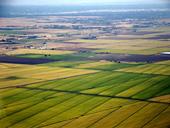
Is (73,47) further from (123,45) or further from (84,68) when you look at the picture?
(84,68)

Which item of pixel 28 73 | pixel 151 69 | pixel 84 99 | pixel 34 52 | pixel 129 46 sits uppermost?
pixel 34 52

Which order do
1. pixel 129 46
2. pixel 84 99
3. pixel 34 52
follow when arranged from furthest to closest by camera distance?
pixel 129 46, pixel 34 52, pixel 84 99

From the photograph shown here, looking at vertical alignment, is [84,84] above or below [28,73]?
below

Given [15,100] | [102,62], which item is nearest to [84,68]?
[102,62]

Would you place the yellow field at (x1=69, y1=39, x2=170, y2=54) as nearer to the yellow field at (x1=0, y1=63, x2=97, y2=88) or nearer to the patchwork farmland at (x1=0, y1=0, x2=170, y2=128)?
the patchwork farmland at (x1=0, y1=0, x2=170, y2=128)

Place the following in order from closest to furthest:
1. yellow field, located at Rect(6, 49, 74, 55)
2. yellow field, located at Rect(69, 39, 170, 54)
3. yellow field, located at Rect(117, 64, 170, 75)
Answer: yellow field, located at Rect(117, 64, 170, 75) → yellow field, located at Rect(6, 49, 74, 55) → yellow field, located at Rect(69, 39, 170, 54)

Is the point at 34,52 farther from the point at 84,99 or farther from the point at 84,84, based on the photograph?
the point at 84,99

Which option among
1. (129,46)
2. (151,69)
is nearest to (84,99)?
(151,69)

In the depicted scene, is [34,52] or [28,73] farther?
[34,52]

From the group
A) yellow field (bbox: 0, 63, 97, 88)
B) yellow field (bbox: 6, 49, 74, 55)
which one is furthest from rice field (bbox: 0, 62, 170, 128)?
yellow field (bbox: 6, 49, 74, 55)

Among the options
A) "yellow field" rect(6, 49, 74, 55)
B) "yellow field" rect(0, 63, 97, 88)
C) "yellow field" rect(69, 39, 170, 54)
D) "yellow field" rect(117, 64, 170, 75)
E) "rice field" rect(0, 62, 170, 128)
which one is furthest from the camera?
"yellow field" rect(69, 39, 170, 54)
